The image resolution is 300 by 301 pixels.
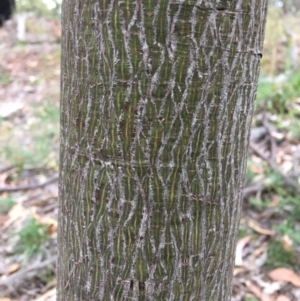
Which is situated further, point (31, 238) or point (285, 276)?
point (31, 238)

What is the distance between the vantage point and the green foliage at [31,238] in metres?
2.97

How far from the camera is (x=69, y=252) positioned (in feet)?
4.18

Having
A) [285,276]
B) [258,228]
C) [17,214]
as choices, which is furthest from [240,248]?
[17,214]

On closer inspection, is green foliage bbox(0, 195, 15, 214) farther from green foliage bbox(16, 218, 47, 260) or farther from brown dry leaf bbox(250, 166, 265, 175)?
brown dry leaf bbox(250, 166, 265, 175)

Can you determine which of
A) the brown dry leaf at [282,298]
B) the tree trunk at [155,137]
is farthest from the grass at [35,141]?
the tree trunk at [155,137]

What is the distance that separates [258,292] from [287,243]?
0.44 meters

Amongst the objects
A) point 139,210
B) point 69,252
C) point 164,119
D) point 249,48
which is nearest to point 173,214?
point 139,210

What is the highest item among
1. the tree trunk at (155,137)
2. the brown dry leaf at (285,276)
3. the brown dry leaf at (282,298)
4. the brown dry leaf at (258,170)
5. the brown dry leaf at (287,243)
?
the tree trunk at (155,137)

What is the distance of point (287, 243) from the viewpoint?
9.05 ft

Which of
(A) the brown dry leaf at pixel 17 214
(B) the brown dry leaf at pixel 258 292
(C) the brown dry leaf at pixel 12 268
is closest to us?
(B) the brown dry leaf at pixel 258 292

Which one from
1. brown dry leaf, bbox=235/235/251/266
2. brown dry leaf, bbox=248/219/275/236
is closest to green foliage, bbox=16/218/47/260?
brown dry leaf, bbox=235/235/251/266

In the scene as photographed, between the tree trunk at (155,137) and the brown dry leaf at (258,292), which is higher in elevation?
the tree trunk at (155,137)

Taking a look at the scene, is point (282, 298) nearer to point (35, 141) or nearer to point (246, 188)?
point (246, 188)

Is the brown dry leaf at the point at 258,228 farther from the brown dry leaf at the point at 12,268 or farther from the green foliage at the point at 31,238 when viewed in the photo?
the brown dry leaf at the point at 12,268
